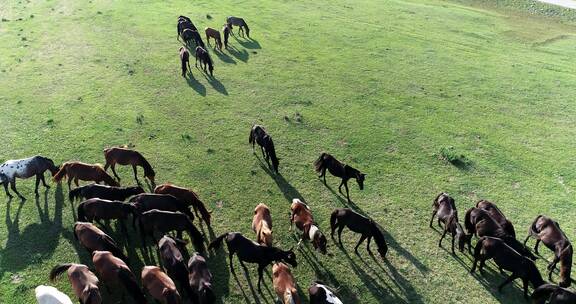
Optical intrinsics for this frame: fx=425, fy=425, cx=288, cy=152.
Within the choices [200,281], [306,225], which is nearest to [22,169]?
[200,281]

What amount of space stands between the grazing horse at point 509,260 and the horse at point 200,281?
19.9 ft

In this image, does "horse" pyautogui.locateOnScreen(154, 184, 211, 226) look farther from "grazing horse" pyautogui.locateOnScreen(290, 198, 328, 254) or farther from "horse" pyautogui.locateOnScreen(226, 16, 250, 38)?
"horse" pyautogui.locateOnScreen(226, 16, 250, 38)

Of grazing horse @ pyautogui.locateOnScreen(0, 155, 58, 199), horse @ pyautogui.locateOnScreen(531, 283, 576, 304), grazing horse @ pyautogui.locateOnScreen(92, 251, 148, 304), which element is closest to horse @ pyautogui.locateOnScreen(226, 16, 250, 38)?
grazing horse @ pyautogui.locateOnScreen(0, 155, 58, 199)

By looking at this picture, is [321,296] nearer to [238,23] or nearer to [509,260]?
[509,260]

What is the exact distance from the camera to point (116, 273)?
27.0 feet

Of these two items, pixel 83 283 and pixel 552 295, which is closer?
pixel 83 283

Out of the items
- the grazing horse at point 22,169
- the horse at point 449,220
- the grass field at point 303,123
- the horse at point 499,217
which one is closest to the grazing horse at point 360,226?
the grass field at point 303,123

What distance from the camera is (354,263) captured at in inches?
397

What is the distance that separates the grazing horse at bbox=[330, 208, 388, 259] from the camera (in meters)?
9.96

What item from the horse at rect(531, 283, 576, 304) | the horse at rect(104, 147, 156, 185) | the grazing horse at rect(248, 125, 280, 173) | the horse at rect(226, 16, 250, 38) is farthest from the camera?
the horse at rect(226, 16, 250, 38)

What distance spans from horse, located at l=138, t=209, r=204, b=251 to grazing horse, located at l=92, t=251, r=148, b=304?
1.12 metres

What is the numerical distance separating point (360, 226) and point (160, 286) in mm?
4665

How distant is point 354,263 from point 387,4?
26.6 m

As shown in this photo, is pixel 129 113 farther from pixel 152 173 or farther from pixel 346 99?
pixel 346 99
